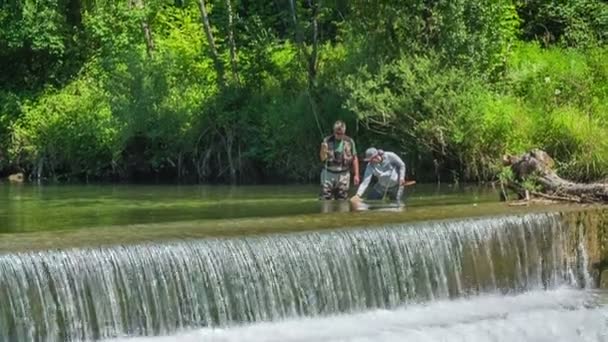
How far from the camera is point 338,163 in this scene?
18.6 m

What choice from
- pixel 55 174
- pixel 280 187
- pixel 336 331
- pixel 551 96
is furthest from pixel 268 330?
pixel 55 174

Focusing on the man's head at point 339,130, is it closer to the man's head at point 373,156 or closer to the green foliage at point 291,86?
the man's head at point 373,156

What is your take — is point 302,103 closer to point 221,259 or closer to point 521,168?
point 521,168

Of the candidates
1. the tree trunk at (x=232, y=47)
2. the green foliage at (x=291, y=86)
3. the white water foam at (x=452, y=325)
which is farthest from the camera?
the tree trunk at (x=232, y=47)

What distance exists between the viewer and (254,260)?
1312 centimetres

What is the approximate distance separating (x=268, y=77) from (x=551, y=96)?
314 inches

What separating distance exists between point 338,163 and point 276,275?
18.3 feet

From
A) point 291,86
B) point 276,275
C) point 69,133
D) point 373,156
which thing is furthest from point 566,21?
point 276,275

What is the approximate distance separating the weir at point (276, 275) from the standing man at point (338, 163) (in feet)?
12.4

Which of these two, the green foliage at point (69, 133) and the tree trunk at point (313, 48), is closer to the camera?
the tree trunk at point (313, 48)

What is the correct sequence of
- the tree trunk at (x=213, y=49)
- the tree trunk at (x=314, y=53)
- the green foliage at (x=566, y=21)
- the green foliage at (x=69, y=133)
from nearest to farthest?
1. the tree trunk at (x=314, y=53)
2. the green foliage at (x=566, y=21)
3. the tree trunk at (x=213, y=49)
4. the green foliage at (x=69, y=133)

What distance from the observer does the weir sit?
11844 millimetres

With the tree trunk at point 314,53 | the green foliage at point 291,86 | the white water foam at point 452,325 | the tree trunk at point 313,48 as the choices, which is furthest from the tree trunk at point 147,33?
the white water foam at point 452,325

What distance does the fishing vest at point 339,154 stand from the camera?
18.5 metres
